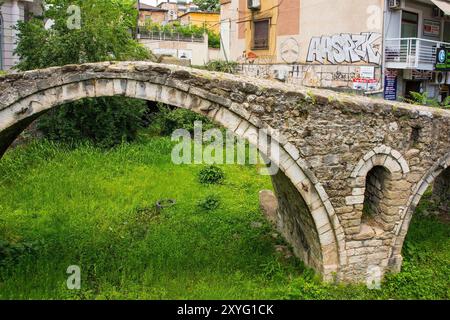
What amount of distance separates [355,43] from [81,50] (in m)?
8.27

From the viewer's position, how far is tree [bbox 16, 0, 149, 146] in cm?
1247

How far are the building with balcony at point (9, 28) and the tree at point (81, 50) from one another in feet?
1.08

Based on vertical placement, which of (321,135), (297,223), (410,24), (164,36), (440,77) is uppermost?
(164,36)

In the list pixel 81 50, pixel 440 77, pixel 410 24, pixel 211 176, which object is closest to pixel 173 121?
pixel 81 50

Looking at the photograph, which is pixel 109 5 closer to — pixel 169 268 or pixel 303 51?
pixel 303 51

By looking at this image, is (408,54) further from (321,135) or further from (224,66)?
(321,135)

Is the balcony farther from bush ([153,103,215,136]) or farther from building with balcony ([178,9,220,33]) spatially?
building with balcony ([178,9,220,33])

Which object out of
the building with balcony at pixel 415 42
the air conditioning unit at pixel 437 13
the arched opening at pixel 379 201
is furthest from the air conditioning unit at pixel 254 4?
the arched opening at pixel 379 201

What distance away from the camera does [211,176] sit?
448 inches

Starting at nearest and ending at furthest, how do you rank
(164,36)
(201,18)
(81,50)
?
(81,50) < (164,36) < (201,18)

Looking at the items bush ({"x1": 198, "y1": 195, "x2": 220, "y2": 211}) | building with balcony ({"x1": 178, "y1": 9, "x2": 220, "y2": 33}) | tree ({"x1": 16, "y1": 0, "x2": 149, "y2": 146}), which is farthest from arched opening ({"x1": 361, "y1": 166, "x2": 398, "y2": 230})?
building with balcony ({"x1": 178, "y1": 9, "x2": 220, "y2": 33})

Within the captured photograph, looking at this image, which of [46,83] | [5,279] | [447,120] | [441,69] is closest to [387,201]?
[447,120]

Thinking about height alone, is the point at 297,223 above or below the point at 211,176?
below

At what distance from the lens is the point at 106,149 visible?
1293 cm
